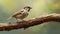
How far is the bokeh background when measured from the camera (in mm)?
2199

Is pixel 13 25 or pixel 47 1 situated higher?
pixel 47 1

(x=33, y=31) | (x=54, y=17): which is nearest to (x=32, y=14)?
(x=33, y=31)

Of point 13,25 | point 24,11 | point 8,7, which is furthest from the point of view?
point 8,7

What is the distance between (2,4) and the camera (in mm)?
2221

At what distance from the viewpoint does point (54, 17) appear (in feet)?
5.48

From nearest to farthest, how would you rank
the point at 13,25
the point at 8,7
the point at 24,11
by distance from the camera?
the point at 13,25, the point at 24,11, the point at 8,7

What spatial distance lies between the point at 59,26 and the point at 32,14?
15.1 inches

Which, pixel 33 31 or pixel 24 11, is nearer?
pixel 24 11

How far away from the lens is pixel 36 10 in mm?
2256

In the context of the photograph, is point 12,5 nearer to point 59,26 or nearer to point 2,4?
point 2,4

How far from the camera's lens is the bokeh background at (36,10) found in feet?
7.22

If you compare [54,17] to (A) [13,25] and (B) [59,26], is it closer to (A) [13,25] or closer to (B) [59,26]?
(A) [13,25]

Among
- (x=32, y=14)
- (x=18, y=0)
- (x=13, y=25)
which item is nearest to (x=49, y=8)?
(x=32, y=14)

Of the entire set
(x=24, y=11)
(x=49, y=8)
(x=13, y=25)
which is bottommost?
(x=13, y=25)
